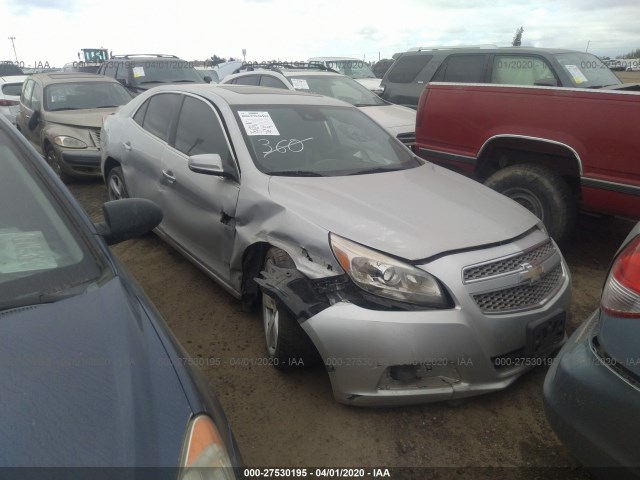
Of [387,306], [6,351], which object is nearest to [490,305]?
[387,306]

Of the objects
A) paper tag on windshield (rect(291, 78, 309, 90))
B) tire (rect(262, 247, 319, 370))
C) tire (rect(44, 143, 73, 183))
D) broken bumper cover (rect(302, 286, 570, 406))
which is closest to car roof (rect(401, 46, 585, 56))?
paper tag on windshield (rect(291, 78, 309, 90))

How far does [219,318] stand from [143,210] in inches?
54.9

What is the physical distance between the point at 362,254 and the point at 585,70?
17.7ft

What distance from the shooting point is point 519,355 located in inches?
96.5

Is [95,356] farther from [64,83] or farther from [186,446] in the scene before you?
[64,83]

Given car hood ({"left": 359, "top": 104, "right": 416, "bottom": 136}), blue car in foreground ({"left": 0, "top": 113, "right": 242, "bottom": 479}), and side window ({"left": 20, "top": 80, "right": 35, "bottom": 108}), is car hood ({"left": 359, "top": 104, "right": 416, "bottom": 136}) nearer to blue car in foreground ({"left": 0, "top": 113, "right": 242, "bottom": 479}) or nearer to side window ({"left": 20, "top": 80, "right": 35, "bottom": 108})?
blue car in foreground ({"left": 0, "top": 113, "right": 242, "bottom": 479})

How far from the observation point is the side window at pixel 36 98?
748cm

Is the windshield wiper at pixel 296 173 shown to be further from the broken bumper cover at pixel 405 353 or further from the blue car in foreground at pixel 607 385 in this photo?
the blue car in foreground at pixel 607 385

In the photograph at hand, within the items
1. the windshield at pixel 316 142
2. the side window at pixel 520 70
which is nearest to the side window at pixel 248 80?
the side window at pixel 520 70

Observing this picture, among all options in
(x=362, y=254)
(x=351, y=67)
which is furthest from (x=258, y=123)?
(x=351, y=67)

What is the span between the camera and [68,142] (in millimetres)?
6625

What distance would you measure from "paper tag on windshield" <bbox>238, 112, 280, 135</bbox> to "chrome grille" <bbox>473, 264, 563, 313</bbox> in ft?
6.01

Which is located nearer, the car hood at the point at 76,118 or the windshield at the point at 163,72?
the car hood at the point at 76,118

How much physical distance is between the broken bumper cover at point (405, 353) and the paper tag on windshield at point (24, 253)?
1139 millimetres
